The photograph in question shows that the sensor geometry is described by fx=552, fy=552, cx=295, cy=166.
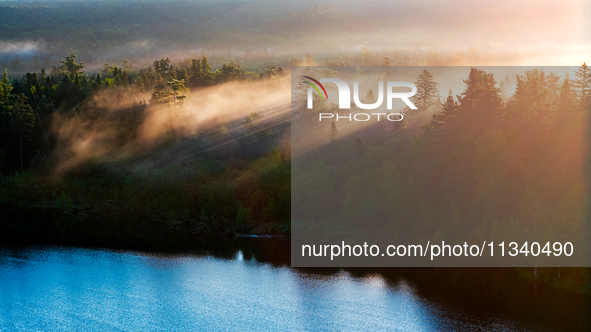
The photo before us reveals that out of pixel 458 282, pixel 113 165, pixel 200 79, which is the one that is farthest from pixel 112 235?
Answer: pixel 200 79

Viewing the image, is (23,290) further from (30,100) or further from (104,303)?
(30,100)

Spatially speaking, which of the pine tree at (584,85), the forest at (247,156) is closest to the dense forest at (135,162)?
the forest at (247,156)

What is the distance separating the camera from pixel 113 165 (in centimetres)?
10200

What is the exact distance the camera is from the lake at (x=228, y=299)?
37969 millimetres

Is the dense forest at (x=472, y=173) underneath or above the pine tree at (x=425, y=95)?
underneath

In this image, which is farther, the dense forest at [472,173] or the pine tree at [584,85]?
the pine tree at [584,85]

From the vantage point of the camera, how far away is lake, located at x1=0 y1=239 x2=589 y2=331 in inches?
1495

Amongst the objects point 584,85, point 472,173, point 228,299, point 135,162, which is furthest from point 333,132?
point 228,299

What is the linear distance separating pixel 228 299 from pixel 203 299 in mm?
1971

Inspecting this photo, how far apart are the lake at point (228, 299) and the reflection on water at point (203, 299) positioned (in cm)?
7

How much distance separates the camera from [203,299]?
43500 mm

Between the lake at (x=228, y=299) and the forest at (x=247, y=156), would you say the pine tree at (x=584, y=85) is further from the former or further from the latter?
the lake at (x=228, y=299)

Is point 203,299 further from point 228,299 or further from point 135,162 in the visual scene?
point 135,162

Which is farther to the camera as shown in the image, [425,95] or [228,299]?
[425,95]
